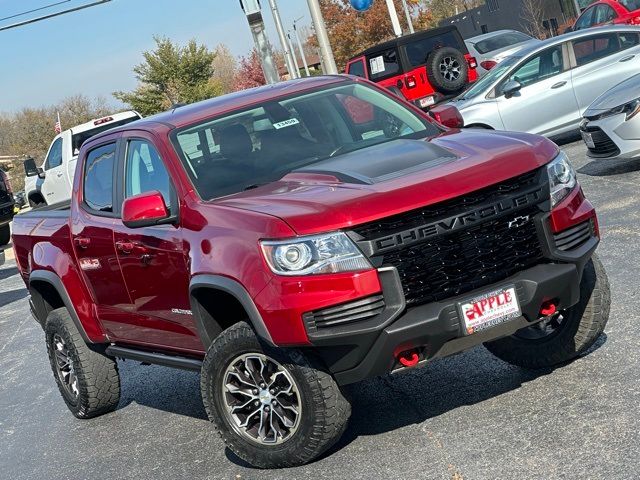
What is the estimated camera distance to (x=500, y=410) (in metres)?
5.86

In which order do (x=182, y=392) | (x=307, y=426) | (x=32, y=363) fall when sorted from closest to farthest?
(x=307, y=426) < (x=182, y=392) < (x=32, y=363)

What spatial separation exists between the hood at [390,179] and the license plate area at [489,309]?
484 mm

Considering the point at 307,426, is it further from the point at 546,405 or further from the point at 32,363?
the point at 32,363

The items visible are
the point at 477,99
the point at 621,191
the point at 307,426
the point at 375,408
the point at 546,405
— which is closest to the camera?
the point at 307,426

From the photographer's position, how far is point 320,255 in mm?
5082

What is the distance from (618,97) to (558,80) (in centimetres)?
353

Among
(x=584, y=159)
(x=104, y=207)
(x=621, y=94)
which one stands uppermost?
(x=104, y=207)

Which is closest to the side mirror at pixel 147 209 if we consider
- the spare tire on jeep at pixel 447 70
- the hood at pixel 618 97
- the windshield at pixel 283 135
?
the windshield at pixel 283 135

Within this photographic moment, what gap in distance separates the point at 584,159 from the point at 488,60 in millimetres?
12317

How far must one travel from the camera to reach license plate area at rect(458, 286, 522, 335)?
5.18m

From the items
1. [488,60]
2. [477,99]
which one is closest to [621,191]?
[477,99]

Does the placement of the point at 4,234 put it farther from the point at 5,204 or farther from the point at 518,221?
the point at 518,221

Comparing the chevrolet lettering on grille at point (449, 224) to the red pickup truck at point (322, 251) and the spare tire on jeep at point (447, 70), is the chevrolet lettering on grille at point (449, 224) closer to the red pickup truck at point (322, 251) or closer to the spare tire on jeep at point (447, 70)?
the red pickup truck at point (322, 251)

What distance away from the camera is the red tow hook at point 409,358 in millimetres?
5230
